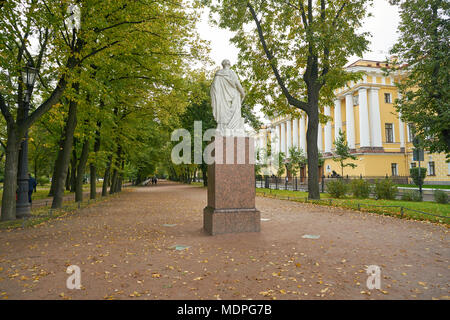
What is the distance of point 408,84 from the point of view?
15688mm

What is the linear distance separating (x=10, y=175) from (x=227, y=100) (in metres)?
7.44

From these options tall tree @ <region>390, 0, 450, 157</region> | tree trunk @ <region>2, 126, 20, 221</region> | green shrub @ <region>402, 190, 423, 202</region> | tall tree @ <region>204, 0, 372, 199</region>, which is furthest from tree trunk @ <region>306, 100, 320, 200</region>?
tree trunk @ <region>2, 126, 20, 221</region>

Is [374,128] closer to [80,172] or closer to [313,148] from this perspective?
[313,148]

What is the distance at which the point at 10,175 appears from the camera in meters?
8.73

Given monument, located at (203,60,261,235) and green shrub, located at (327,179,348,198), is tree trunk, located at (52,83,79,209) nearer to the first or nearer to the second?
monument, located at (203,60,261,235)

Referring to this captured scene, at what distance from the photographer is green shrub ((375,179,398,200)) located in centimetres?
1417

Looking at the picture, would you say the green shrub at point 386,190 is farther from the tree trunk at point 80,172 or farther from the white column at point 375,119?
the white column at point 375,119

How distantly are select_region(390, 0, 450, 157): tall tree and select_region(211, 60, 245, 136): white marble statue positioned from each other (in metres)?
11.9

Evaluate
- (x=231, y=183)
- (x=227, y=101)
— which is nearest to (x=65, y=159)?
(x=227, y=101)

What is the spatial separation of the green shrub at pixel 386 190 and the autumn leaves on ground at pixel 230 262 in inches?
276

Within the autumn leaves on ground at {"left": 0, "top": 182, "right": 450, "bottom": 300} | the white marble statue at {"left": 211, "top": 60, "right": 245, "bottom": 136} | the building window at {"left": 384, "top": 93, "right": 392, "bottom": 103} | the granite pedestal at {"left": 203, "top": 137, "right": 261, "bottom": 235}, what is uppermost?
the building window at {"left": 384, "top": 93, "right": 392, "bottom": 103}

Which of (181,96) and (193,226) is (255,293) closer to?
(193,226)
